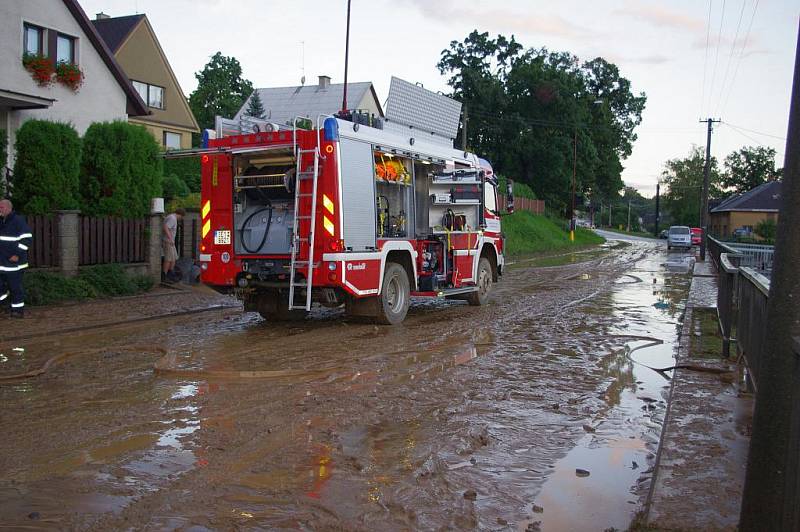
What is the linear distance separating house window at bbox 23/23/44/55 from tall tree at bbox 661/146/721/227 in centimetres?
9023

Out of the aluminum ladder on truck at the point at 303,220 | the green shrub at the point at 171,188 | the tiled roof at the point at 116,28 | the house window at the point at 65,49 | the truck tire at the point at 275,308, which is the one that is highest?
the tiled roof at the point at 116,28

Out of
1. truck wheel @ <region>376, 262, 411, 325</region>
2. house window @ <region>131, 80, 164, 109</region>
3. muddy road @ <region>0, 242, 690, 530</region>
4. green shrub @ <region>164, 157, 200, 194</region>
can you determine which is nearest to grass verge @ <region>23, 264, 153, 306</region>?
muddy road @ <region>0, 242, 690, 530</region>

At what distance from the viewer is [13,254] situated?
12.0m

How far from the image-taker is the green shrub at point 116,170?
1659cm

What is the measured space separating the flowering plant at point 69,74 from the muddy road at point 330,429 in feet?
48.9

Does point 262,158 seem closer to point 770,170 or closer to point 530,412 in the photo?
point 530,412

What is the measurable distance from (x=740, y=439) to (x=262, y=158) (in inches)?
320

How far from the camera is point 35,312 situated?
13.1 m

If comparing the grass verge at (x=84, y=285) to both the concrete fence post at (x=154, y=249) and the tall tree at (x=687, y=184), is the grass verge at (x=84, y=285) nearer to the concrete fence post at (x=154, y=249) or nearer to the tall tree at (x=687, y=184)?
the concrete fence post at (x=154, y=249)

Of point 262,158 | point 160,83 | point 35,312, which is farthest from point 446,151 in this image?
point 160,83

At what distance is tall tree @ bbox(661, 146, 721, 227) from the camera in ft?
345

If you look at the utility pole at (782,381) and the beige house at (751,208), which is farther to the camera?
the beige house at (751,208)

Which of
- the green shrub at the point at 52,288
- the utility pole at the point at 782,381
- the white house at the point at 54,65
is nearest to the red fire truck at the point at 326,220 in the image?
the green shrub at the point at 52,288

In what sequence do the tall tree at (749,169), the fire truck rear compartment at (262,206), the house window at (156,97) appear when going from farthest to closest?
the tall tree at (749,169), the house window at (156,97), the fire truck rear compartment at (262,206)
